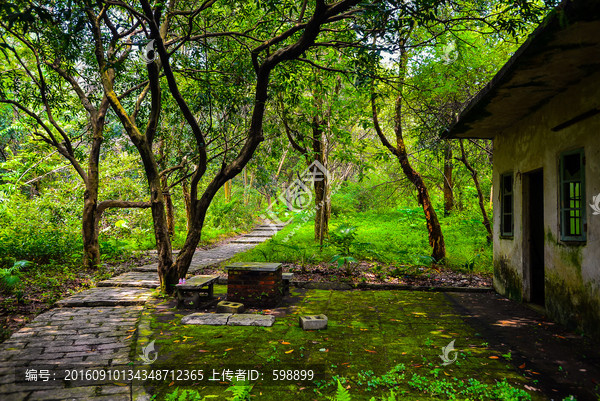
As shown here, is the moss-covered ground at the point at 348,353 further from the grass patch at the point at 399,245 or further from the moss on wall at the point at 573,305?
the grass patch at the point at 399,245

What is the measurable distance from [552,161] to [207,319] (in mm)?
5480

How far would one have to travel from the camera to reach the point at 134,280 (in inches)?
305

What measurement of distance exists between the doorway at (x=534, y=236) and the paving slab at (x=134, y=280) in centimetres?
682

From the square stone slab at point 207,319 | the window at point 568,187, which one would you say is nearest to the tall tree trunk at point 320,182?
the square stone slab at point 207,319

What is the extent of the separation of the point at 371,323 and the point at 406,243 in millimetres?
7431

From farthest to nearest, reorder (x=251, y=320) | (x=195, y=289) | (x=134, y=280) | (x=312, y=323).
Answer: (x=134, y=280) → (x=195, y=289) → (x=251, y=320) → (x=312, y=323)

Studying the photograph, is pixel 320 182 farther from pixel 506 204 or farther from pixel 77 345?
pixel 77 345

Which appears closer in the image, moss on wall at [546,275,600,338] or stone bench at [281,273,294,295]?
moss on wall at [546,275,600,338]

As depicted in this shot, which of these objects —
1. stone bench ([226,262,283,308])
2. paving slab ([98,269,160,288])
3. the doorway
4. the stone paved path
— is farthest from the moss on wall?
paving slab ([98,269,160,288])

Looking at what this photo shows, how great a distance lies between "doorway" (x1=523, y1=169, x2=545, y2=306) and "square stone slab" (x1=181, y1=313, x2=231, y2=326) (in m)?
5.05

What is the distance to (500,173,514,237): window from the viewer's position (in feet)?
23.5

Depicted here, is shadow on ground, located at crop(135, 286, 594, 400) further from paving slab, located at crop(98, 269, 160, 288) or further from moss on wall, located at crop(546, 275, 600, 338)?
paving slab, located at crop(98, 269, 160, 288)

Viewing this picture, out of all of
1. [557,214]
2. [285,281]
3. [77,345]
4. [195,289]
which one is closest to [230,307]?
[195,289]

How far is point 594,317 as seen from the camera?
440 centimetres
